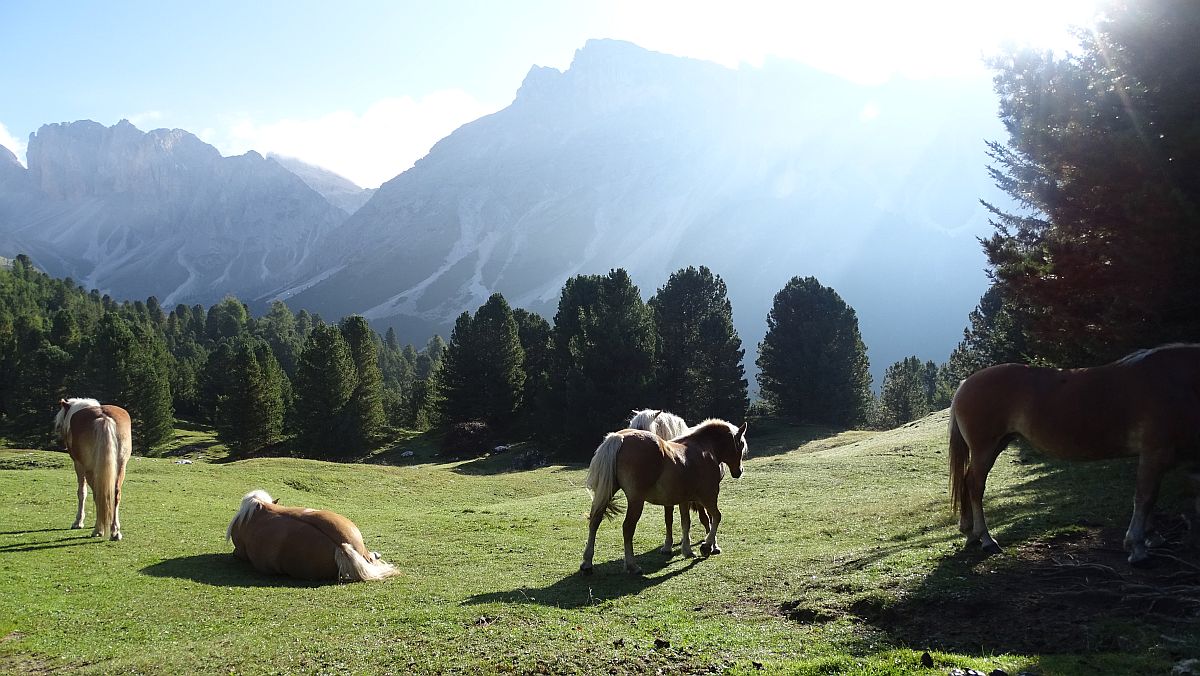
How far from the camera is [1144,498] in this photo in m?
7.00

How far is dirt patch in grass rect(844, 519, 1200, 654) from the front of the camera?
5.68m

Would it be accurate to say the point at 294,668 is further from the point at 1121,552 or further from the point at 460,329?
the point at 460,329

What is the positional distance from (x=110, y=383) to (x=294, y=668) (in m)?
57.8

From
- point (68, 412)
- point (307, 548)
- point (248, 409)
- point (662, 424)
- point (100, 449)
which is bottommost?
point (307, 548)

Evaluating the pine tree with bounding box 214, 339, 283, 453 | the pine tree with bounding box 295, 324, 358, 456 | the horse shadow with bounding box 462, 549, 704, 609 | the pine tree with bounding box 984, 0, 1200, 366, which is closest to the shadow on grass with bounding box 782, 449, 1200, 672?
the horse shadow with bounding box 462, 549, 704, 609

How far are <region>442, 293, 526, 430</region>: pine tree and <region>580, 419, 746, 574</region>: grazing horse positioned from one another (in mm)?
49086

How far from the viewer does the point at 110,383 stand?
51000mm

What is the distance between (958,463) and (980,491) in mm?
701

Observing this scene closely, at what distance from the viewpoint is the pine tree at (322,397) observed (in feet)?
171

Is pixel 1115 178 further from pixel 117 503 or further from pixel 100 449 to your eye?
pixel 117 503

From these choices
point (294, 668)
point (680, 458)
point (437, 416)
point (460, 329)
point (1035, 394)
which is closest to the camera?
point (294, 668)

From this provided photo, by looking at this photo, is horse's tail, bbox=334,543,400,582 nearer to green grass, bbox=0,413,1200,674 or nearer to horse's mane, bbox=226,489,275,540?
green grass, bbox=0,413,1200,674

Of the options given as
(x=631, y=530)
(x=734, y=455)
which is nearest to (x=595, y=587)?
(x=631, y=530)

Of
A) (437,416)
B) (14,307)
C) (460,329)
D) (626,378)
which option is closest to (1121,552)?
(626,378)
